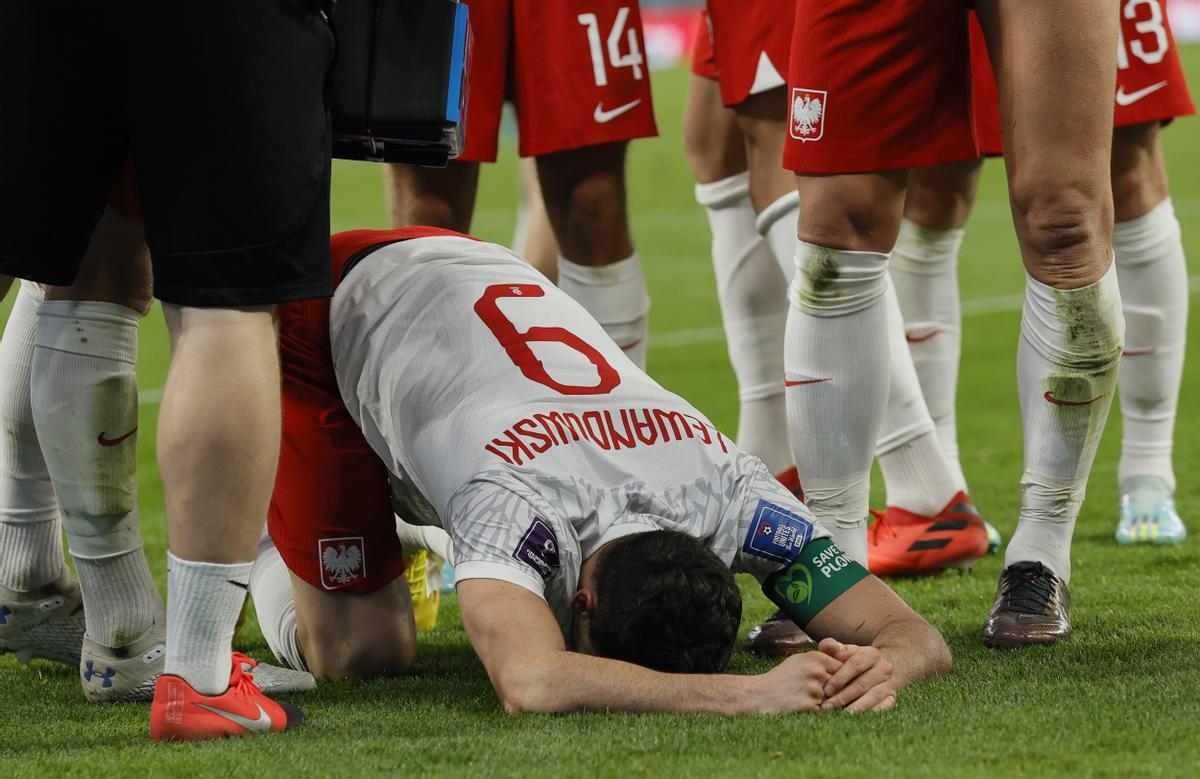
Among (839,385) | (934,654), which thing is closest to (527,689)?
(934,654)

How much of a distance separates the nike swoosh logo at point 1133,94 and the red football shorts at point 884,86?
0.84m

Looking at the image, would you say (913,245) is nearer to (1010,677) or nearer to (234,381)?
(1010,677)

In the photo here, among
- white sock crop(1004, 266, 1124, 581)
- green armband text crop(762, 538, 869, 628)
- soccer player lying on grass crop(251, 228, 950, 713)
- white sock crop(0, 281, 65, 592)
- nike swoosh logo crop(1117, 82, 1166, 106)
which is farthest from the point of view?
nike swoosh logo crop(1117, 82, 1166, 106)

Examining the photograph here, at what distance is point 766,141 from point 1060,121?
3.25 feet

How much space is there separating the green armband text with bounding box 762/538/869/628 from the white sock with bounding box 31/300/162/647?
37.5 inches

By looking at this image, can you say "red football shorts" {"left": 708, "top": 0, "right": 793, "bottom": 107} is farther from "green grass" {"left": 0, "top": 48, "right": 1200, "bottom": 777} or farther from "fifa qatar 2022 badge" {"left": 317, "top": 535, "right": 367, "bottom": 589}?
"fifa qatar 2022 badge" {"left": 317, "top": 535, "right": 367, "bottom": 589}

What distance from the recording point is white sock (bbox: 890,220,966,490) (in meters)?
4.06

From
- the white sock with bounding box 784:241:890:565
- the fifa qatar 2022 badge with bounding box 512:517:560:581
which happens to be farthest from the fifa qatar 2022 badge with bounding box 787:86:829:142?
the fifa qatar 2022 badge with bounding box 512:517:560:581

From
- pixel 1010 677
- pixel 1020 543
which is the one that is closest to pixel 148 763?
pixel 1010 677

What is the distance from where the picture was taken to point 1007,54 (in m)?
2.67

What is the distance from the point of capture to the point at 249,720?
2.22 m

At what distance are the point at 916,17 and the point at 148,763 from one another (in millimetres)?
1638

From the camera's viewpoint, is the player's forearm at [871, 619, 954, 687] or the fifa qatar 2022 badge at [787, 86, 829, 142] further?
the fifa qatar 2022 badge at [787, 86, 829, 142]

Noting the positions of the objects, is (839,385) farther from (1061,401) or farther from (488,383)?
(488,383)
